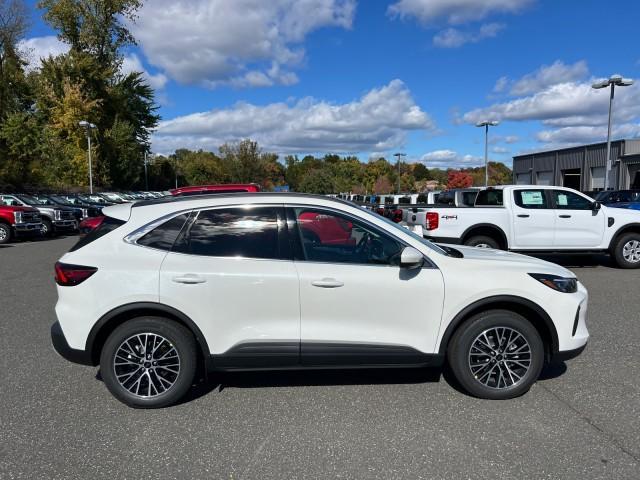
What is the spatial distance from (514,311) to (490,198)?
728 cm

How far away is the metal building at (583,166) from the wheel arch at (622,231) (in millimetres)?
26178

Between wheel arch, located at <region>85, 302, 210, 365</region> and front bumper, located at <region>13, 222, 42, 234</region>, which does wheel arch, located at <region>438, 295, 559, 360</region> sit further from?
front bumper, located at <region>13, 222, 42, 234</region>

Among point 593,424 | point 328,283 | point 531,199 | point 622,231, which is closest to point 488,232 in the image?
point 531,199

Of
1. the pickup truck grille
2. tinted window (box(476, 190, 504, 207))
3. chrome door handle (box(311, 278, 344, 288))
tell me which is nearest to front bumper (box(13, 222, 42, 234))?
the pickup truck grille

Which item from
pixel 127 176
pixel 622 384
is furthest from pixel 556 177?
pixel 622 384

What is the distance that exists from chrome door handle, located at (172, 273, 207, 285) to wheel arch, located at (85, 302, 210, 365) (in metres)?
0.22

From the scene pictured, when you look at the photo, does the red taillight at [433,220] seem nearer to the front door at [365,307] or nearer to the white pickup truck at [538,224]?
the white pickup truck at [538,224]

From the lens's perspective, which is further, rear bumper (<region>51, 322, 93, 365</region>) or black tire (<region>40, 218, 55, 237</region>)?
black tire (<region>40, 218, 55, 237</region>)

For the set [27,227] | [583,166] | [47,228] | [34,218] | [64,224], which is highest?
[583,166]

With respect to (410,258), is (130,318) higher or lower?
lower

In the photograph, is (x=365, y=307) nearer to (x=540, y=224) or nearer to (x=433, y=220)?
(x=433, y=220)

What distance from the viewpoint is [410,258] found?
12.1 ft

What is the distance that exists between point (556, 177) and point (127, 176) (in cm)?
4602

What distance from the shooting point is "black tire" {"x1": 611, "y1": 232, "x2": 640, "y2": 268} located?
10.5 m
